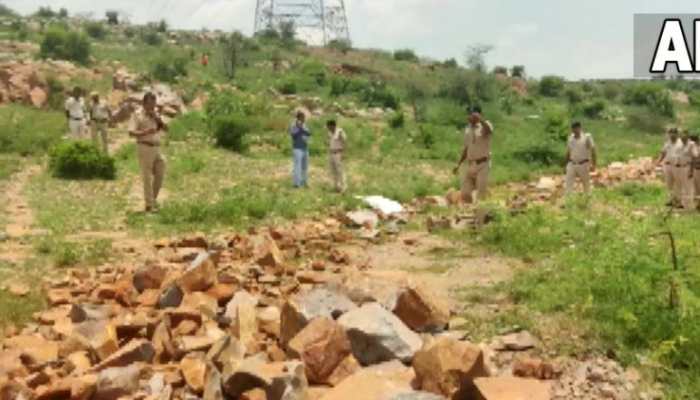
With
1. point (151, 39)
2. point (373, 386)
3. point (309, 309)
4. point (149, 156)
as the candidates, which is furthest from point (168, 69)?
point (373, 386)

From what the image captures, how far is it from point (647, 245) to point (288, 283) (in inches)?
99.9

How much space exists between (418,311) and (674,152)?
875cm

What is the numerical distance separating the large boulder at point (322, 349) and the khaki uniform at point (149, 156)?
21.0 ft

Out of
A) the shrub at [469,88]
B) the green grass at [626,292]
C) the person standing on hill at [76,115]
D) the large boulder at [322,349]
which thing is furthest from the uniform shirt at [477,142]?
the shrub at [469,88]

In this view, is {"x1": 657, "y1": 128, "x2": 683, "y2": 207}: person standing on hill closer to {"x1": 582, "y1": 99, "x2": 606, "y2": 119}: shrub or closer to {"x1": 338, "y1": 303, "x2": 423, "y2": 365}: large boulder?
{"x1": 338, "y1": 303, "x2": 423, "y2": 365}: large boulder

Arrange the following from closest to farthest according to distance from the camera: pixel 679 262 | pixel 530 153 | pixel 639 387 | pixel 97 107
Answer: pixel 639 387 → pixel 679 262 → pixel 97 107 → pixel 530 153

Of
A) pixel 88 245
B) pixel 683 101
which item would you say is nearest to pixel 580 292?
pixel 88 245

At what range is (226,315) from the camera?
17.1 feet

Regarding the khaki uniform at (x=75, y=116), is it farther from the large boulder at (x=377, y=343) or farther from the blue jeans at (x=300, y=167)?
→ the large boulder at (x=377, y=343)

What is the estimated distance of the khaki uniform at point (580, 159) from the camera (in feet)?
38.3

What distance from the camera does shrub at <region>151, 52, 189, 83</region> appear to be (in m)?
28.9

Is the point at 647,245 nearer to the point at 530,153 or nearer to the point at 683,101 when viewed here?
the point at 530,153

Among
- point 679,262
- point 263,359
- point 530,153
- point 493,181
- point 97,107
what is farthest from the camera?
point 530,153

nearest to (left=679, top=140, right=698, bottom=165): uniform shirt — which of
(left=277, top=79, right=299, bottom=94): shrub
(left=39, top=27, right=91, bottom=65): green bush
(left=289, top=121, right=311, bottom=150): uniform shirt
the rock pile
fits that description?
(left=289, top=121, right=311, bottom=150): uniform shirt
